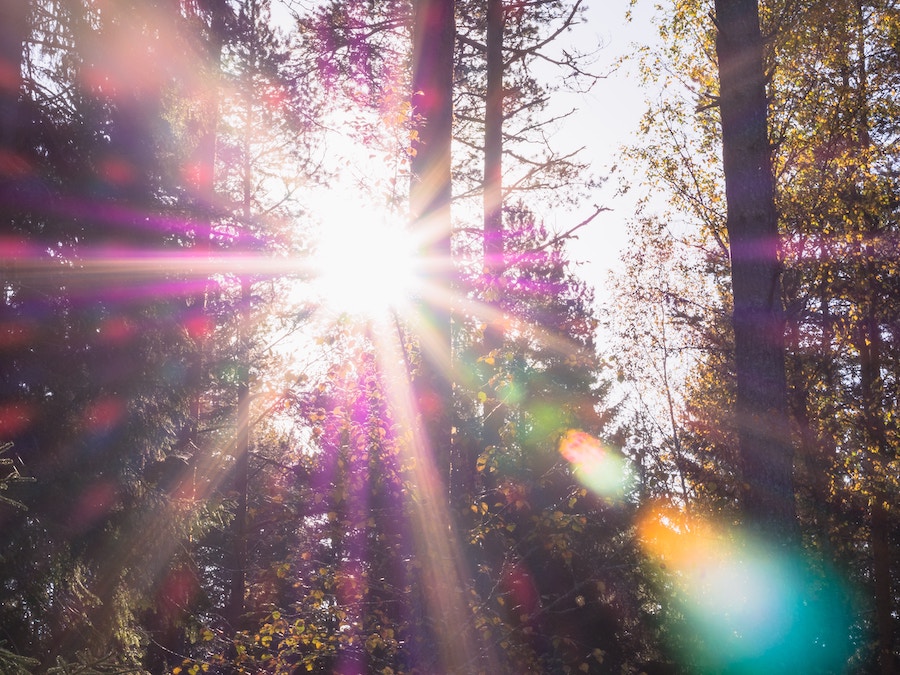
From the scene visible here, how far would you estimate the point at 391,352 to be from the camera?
6023 millimetres

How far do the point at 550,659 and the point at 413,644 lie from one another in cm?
114

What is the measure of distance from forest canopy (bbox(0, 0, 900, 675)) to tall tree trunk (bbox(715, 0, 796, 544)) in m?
0.03

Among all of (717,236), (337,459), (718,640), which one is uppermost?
(717,236)

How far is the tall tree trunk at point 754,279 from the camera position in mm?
5914

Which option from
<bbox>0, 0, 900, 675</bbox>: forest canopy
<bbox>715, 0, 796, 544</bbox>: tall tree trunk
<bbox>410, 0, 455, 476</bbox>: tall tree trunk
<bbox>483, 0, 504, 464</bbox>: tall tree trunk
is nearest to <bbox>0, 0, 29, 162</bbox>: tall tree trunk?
<bbox>0, 0, 900, 675</bbox>: forest canopy

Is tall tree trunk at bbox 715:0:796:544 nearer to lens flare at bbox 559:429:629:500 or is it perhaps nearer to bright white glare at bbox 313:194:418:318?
bright white glare at bbox 313:194:418:318

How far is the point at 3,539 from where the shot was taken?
7008mm

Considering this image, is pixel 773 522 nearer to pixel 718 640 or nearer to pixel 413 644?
pixel 413 644

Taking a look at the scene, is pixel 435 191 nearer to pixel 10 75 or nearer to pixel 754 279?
pixel 754 279

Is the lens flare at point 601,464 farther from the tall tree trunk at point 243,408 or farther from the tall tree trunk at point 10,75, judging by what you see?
the tall tree trunk at point 10,75

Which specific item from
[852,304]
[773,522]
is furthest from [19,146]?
[852,304]

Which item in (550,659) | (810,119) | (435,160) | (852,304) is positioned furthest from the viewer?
(852,304)

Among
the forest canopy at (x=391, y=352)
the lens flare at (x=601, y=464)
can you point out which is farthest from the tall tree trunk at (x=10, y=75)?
the lens flare at (x=601, y=464)

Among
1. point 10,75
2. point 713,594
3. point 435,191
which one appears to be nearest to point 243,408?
point 10,75
